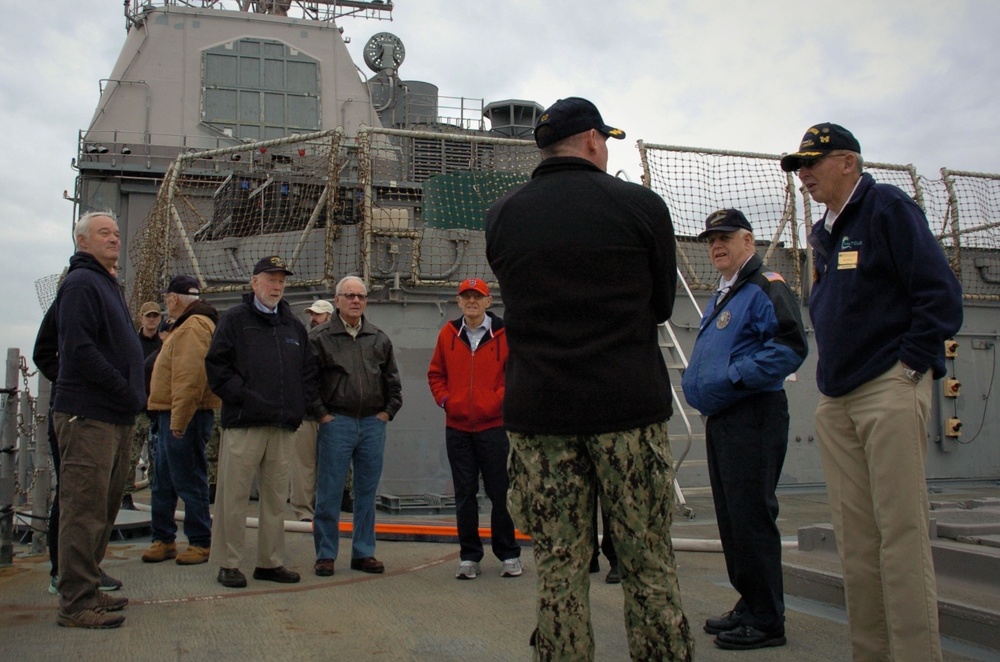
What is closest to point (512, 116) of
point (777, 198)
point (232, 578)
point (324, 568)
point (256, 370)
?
point (777, 198)

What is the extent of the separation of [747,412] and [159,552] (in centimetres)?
392

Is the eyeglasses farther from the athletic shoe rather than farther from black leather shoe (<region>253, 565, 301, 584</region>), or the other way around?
the athletic shoe

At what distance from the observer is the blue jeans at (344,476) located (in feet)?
17.0

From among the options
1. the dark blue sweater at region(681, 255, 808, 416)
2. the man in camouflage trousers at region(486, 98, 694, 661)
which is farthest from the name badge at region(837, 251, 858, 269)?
the man in camouflage trousers at region(486, 98, 694, 661)

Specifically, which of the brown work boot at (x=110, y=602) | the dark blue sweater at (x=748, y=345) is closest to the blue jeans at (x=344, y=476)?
the brown work boot at (x=110, y=602)

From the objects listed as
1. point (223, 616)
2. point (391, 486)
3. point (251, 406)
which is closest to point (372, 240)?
point (391, 486)

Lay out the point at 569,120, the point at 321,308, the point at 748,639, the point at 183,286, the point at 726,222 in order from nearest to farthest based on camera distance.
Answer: the point at 569,120 → the point at 748,639 → the point at 726,222 → the point at 183,286 → the point at 321,308

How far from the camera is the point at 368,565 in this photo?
201 inches

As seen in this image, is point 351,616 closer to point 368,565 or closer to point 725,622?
point 368,565

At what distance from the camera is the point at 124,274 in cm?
1490

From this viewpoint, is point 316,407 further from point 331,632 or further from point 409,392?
point 409,392

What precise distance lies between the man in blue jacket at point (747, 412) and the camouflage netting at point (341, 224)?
4.77 meters

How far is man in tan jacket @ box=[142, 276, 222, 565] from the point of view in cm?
543

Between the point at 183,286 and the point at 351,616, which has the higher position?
the point at 183,286
